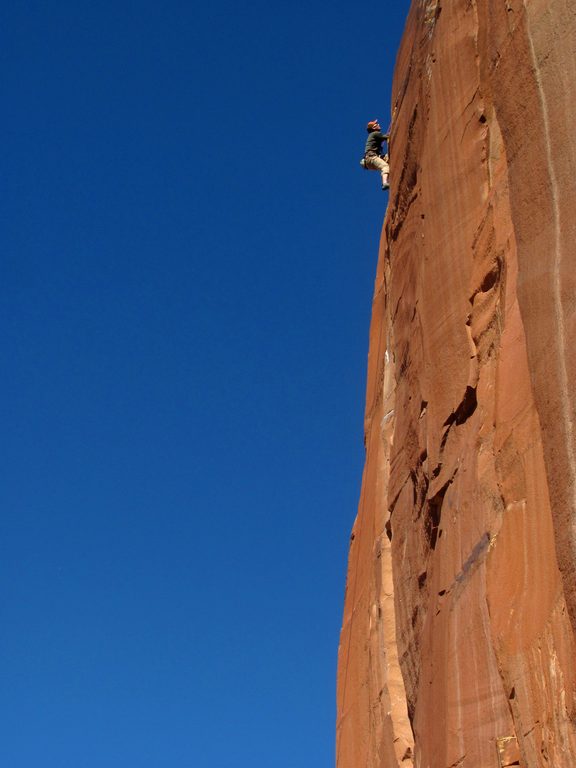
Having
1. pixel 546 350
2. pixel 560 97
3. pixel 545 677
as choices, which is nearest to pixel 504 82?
pixel 560 97

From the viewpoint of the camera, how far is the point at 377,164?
76.9 ft

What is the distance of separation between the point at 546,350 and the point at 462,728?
3533mm

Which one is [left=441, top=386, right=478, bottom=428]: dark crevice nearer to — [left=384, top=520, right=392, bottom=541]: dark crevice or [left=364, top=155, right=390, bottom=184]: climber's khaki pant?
[left=384, top=520, right=392, bottom=541]: dark crevice

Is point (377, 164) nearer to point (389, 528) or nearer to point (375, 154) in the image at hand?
point (375, 154)

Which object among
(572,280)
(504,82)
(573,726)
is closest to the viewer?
(573,726)

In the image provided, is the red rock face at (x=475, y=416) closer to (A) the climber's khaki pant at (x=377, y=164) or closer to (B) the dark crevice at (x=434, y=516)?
(B) the dark crevice at (x=434, y=516)

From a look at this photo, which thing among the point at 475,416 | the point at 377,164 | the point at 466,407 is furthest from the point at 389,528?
the point at 377,164

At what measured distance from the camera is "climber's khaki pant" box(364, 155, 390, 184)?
23080 mm

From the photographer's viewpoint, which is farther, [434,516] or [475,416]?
[434,516]

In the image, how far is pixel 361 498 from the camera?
649 inches

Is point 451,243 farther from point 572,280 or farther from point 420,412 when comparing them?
point 572,280

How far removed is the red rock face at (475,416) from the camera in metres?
8.05

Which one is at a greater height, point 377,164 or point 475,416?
point 377,164

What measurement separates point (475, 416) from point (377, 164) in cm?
1421
